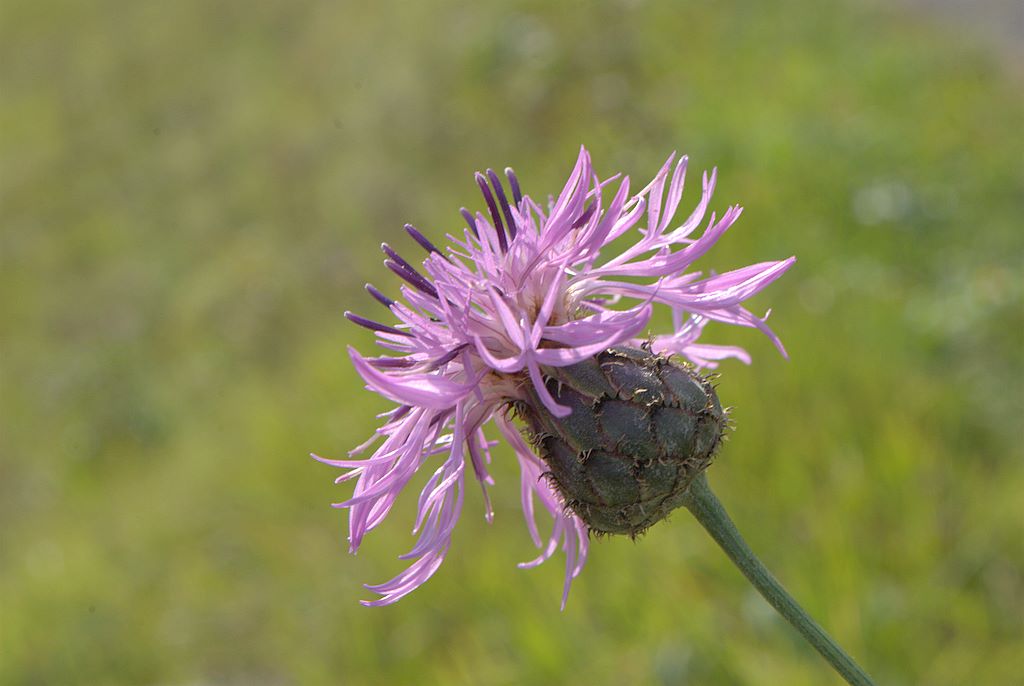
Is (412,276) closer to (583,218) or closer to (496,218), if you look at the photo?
(496,218)

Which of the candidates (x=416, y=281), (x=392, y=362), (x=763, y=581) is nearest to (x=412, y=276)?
(x=416, y=281)

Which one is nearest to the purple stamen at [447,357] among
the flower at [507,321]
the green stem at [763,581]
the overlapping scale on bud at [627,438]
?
the flower at [507,321]

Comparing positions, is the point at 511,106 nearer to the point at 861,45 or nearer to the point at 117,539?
the point at 861,45

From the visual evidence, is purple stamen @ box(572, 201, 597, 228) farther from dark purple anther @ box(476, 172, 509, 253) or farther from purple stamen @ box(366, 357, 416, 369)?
purple stamen @ box(366, 357, 416, 369)

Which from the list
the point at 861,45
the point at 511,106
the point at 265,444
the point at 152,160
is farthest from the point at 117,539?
the point at 152,160

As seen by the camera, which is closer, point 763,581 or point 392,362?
point 763,581

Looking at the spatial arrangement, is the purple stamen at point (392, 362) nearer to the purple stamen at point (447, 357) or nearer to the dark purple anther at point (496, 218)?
the purple stamen at point (447, 357)
